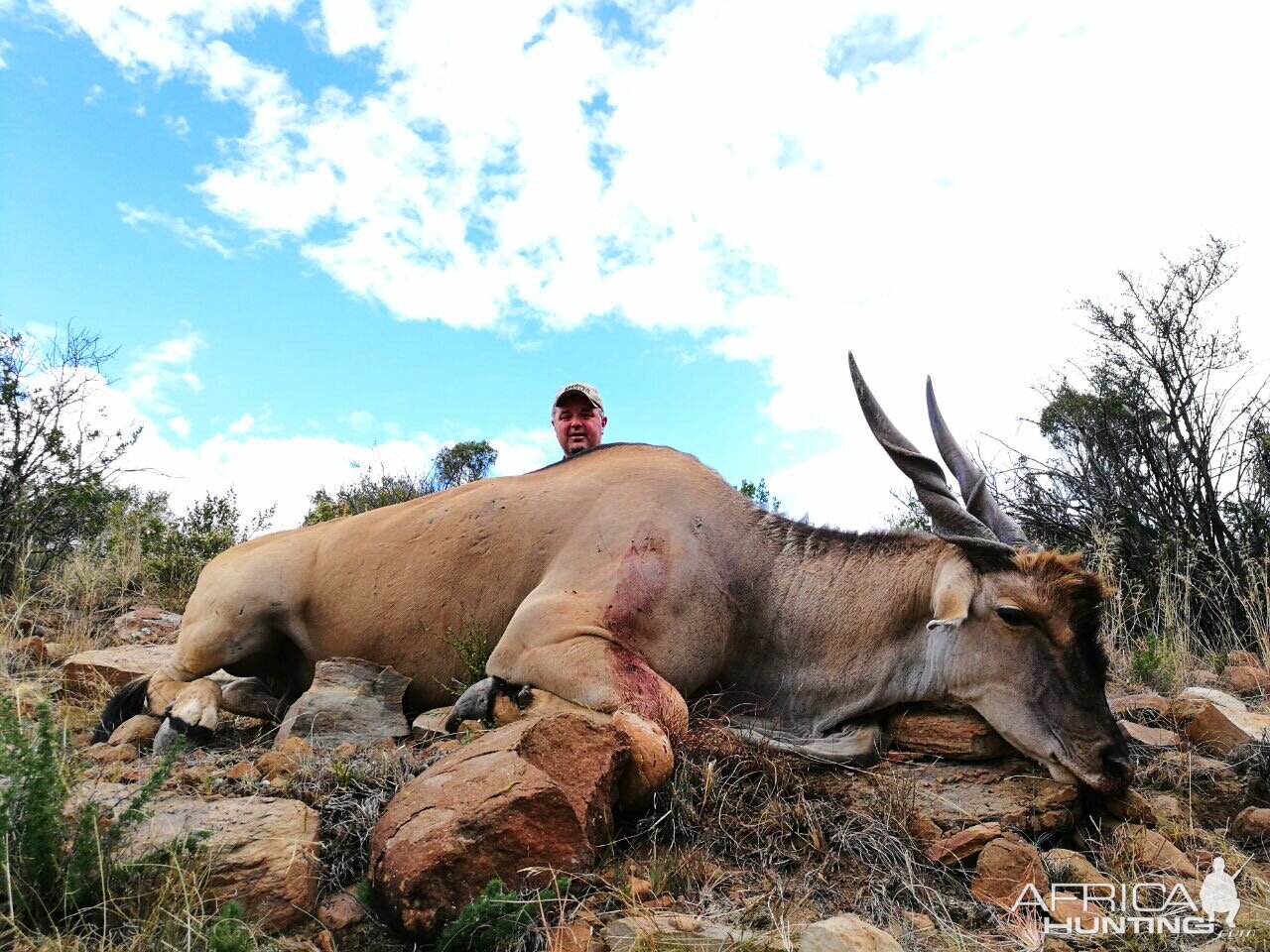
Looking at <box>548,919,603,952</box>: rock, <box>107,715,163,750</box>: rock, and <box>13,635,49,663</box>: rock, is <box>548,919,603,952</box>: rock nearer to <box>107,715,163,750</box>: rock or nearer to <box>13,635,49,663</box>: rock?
<box>107,715,163,750</box>: rock

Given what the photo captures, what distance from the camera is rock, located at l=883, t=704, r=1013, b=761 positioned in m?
4.05

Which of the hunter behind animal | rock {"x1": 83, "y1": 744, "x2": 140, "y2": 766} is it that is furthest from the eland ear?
rock {"x1": 83, "y1": 744, "x2": 140, "y2": 766}

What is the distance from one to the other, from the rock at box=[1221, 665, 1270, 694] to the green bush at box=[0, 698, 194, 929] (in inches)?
239

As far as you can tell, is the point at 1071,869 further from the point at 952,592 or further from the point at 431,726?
the point at 431,726

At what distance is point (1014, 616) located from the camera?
4.04 meters

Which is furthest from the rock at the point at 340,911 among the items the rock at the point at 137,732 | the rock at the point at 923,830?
the rock at the point at 137,732

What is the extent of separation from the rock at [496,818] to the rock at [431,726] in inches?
38.2

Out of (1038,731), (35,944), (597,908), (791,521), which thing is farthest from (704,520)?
(35,944)

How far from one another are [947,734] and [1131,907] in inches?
48.0

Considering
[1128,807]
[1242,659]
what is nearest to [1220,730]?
[1128,807]

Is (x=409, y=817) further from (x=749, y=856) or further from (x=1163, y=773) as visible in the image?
(x=1163, y=773)

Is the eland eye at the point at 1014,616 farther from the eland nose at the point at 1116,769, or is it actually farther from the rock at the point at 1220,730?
the rock at the point at 1220,730

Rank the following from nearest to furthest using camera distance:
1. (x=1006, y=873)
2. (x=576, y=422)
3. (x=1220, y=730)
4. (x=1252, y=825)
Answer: (x=1006, y=873) → (x=1252, y=825) → (x=1220, y=730) → (x=576, y=422)

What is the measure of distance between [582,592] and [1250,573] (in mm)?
5861
